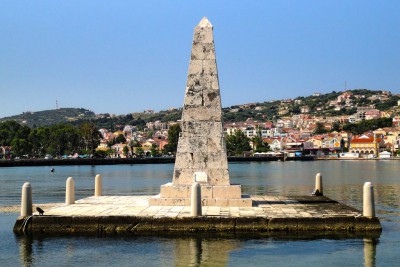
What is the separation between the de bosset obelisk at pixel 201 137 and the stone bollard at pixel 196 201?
296cm

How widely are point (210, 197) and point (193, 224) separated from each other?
10.5 feet

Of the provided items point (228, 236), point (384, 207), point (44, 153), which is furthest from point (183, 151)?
point (44, 153)

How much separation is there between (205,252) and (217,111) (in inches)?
266

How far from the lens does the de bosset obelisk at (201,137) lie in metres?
22.0

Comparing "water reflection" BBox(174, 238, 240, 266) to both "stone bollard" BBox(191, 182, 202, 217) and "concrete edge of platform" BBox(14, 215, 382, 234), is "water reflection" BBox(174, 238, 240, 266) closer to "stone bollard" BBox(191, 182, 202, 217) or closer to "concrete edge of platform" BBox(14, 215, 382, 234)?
"concrete edge of platform" BBox(14, 215, 382, 234)

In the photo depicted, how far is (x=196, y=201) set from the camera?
18.7 m

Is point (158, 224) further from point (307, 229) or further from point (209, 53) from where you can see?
point (209, 53)

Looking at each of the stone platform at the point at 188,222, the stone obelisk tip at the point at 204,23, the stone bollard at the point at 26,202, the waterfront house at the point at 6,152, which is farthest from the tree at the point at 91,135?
the stone platform at the point at 188,222

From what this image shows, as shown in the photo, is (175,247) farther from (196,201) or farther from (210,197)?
(210,197)

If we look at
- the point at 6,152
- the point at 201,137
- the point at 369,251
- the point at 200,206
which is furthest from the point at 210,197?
the point at 6,152

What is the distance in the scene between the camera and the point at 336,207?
73.3ft

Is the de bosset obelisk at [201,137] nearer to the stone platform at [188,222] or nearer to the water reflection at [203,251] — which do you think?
the stone platform at [188,222]

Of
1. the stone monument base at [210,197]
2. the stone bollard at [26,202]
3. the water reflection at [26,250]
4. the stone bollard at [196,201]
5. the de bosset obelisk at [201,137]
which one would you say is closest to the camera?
the water reflection at [26,250]

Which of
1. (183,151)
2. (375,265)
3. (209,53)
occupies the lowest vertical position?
(375,265)
